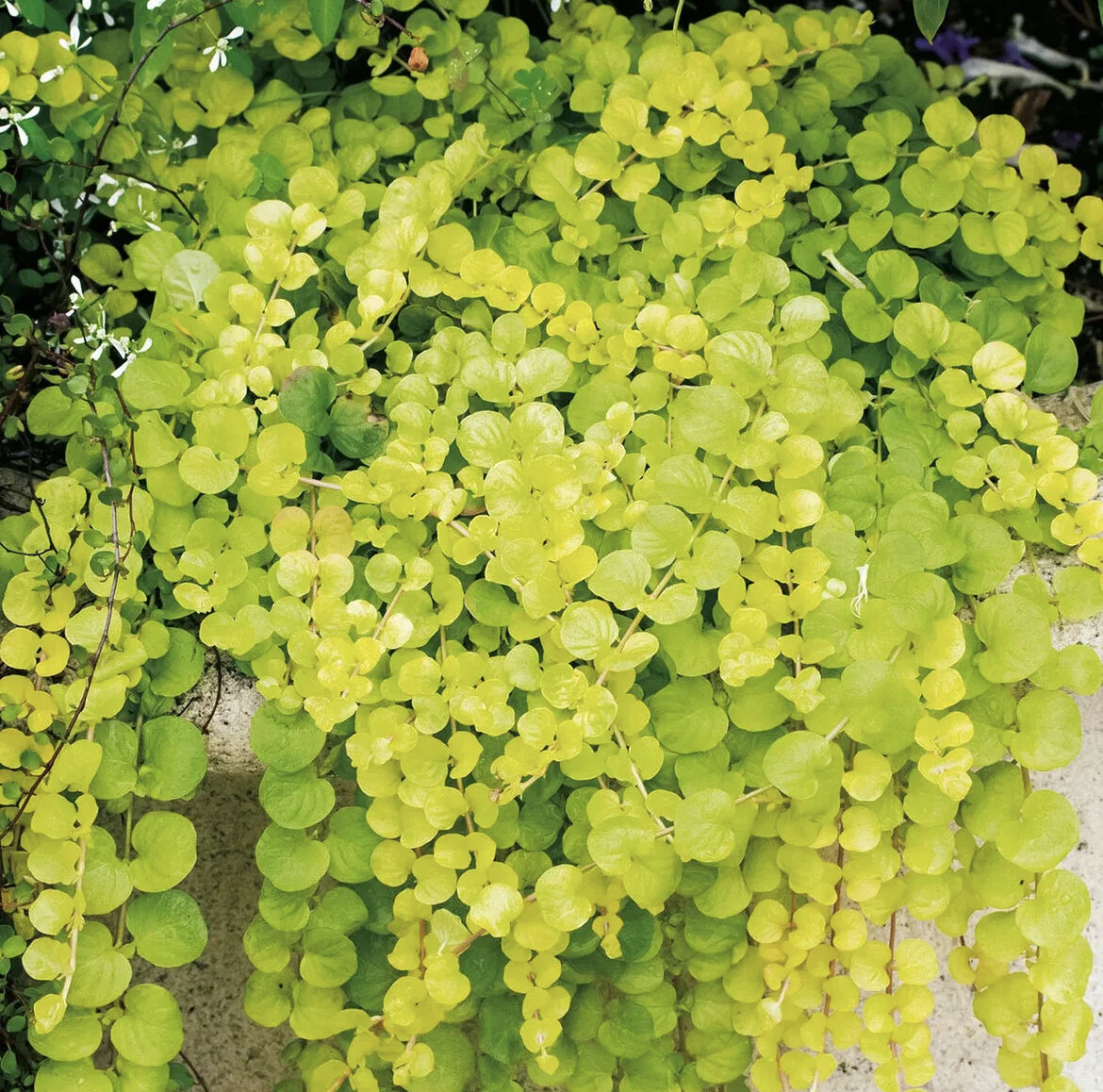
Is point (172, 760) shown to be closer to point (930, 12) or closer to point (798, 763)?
point (798, 763)

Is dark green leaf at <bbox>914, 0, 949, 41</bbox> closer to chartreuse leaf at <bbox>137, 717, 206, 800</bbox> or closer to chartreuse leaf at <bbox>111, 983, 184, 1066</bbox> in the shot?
chartreuse leaf at <bbox>137, 717, 206, 800</bbox>

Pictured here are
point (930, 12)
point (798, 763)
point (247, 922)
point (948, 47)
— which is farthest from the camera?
point (948, 47)

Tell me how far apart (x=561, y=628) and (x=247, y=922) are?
1.90ft

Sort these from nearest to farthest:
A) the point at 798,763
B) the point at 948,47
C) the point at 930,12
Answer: the point at 798,763
the point at 930,12
the point at 948,47

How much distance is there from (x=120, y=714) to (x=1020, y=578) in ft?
3.14

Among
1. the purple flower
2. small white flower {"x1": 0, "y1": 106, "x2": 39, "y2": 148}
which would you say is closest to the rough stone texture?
small white flower {"x1": 0, "y1": 106, "x2": 39, "y2": 148}

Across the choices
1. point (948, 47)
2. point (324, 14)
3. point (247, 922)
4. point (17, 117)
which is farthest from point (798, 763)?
point (948, 47)

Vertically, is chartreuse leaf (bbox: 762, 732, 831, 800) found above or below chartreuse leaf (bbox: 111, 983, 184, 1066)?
above

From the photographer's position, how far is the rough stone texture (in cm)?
113

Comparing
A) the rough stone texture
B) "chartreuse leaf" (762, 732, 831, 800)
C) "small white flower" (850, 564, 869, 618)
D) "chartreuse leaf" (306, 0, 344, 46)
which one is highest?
"chartreuse leaf" (306, 0, 344, 46)

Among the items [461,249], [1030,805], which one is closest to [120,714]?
[461,249]

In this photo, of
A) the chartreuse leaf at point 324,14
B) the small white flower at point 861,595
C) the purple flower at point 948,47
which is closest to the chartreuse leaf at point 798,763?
the small white flower at point 861,595

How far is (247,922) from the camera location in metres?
1.22

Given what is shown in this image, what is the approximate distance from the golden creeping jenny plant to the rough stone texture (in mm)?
88
